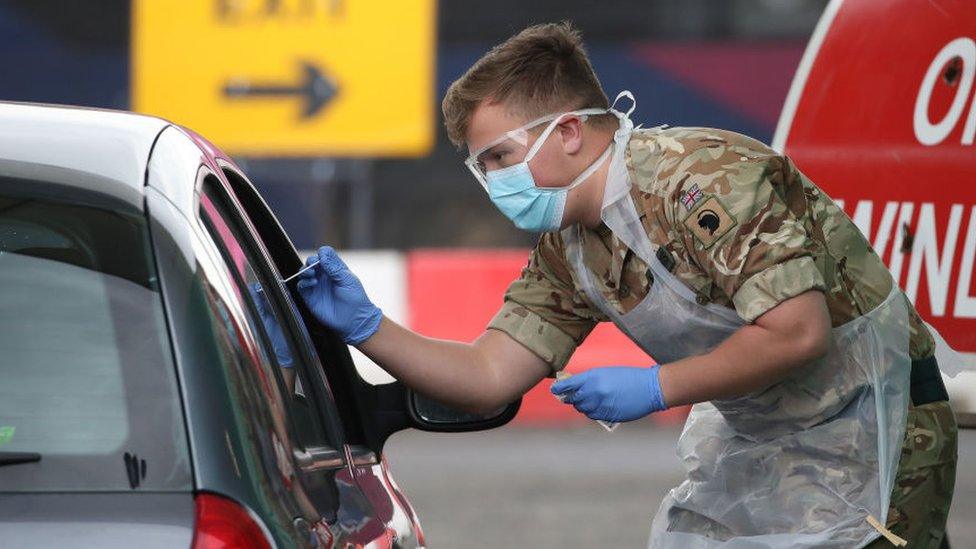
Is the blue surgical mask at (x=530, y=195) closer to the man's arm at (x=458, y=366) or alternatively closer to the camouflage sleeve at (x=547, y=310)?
the camouflage sleeve at (x=547, y=310)

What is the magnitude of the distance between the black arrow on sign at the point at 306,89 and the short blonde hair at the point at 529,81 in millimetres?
10925


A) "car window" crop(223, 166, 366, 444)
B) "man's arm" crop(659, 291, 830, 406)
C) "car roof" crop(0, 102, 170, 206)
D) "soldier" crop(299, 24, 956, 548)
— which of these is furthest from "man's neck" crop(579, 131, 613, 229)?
"car roof" crop(0, 102, 170, 206)

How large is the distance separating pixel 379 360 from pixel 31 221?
1296 millimetres

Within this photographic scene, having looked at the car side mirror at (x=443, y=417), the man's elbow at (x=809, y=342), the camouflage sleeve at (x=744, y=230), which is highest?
the camouflage sleeve at (x=744, y=230)

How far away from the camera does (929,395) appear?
3354 mm

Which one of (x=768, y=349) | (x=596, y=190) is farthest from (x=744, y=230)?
(x=596, y=190)

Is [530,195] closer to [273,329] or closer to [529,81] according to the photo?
[529,81]

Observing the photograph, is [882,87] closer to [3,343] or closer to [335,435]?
Result: [335,435]

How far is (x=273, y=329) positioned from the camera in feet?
9.23

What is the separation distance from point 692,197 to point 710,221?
59mm

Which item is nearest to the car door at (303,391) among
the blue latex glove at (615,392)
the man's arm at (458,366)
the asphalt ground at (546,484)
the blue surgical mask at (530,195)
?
the man's arm at (458,366)

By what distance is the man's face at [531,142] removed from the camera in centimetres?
335

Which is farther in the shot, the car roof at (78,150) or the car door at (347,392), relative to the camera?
the car door at (347,392)

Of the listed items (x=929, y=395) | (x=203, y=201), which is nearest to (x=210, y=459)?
(x=203, y=201)
